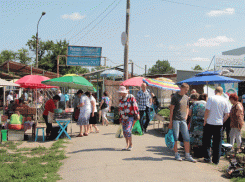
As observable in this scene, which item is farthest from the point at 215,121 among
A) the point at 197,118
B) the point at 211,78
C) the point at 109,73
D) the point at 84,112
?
the point at 109,73

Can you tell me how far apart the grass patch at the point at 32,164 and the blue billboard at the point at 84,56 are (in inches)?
447

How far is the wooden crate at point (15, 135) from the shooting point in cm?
902

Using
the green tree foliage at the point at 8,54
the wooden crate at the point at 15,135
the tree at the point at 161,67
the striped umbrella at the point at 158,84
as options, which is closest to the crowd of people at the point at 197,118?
the striped umbrella at the point at 158,84

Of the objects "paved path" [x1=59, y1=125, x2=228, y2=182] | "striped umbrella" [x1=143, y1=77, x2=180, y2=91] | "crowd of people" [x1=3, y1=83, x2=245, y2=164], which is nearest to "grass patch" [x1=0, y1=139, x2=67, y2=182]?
"paved path" [x1=59, y1=125, x2=228, y2=182]

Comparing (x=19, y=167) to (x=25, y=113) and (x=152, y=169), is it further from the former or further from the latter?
(x=25, y=113)

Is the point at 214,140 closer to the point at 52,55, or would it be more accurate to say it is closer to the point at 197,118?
the point at 197,118

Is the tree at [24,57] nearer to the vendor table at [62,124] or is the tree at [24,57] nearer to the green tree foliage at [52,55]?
the green tree foliage at [52,55]

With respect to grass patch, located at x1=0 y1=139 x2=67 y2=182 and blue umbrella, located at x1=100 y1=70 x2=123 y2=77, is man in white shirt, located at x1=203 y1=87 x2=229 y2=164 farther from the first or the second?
blue umbrella, located at x1=100 y1=70 x2=123 y2=77

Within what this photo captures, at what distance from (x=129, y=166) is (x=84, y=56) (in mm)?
13946

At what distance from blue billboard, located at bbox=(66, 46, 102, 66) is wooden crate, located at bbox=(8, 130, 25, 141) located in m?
10.1

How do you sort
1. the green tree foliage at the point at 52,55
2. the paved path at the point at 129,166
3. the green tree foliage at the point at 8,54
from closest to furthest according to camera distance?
1. the paved path at the point at 129,166
2. the green tree foliage at the point at 52,55
3. the green tree foliage at the point at 8,54

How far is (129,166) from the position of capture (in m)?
5.64

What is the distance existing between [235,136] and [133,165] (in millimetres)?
3340

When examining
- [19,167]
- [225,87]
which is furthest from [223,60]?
[19,167]
